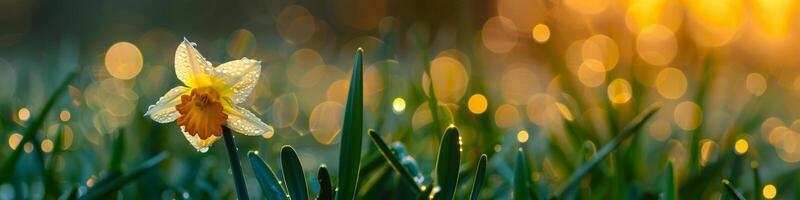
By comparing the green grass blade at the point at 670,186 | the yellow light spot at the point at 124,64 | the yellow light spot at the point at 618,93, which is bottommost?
the yellow light spot at the point at 124,64

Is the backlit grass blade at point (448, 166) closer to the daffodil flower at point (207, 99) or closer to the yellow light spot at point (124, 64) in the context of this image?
the daffodil flower at point (207, 99)

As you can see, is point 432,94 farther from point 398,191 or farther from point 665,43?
point 665,43

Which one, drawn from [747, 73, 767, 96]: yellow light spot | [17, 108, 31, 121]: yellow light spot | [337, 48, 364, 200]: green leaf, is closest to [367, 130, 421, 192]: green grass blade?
[337, 48, 364, 200]: green leaf

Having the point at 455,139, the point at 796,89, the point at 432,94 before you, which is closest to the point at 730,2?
the point at 796,89

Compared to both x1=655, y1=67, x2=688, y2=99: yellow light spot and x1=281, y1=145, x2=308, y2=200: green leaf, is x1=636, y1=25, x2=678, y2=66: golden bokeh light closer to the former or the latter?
x1=655, y1=67, x2=688, y2=99: yellow light spot

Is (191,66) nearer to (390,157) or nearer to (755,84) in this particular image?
(390,157)

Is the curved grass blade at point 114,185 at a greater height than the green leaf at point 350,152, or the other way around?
the green leaf at point 350,152

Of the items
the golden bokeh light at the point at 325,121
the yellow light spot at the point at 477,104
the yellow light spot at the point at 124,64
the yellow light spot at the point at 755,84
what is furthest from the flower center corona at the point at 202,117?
the yellow light spot at the point at 124,64
